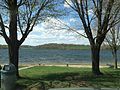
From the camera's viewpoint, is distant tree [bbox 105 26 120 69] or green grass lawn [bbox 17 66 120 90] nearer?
green grass lawn [bbox 17 66 120 90]

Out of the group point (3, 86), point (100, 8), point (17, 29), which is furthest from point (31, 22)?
point (3, 86)

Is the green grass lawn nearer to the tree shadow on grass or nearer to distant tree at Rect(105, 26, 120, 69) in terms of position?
the tree shadow on grass

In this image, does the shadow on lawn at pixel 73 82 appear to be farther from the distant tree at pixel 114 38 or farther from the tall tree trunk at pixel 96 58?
the distant tree at pixel 114 38

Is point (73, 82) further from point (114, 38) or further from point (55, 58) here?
point (55, 58)

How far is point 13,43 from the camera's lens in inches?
696

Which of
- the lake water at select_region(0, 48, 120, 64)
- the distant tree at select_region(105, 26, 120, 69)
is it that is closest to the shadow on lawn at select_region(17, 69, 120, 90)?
the distant tree at select_region(105, 26, 120, 69)

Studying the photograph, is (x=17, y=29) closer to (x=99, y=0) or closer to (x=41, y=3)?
(x=41, y=3)

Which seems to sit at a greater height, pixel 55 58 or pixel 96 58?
pixel 96 58

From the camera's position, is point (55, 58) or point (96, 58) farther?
point (55, 58)

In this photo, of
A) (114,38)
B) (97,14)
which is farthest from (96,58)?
(114,38)

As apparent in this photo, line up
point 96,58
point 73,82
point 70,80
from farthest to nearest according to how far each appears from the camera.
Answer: point 96,58, point 70,80, point 73,82

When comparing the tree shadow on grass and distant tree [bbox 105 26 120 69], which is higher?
distant tree [bbox 105 26 120 69]

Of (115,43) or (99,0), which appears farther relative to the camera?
(115,43)

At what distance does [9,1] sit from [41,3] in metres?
1.68
